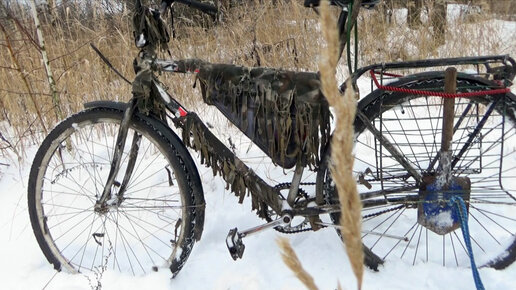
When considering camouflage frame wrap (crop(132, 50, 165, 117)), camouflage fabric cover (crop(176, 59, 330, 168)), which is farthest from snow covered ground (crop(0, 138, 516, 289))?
camouflage frame wrap (crop(132, 50, 165, 117))

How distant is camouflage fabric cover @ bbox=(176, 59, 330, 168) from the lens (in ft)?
5.45

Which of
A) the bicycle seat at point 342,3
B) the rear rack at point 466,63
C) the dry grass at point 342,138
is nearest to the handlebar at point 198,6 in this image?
the bicycle seat at point 342,3

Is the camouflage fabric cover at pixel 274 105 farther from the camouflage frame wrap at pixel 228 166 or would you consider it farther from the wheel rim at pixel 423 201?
the wheel rim at pixel 423 201

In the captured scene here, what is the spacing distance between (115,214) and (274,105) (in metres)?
1.24

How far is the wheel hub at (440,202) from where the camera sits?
174 cm

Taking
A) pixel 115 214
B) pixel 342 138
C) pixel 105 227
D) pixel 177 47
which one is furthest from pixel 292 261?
pixel 177 47

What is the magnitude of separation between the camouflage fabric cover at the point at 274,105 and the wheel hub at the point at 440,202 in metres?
0.48

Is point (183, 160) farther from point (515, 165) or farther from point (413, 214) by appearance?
point (515, 165)

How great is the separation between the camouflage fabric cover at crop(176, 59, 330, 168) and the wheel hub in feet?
1.57

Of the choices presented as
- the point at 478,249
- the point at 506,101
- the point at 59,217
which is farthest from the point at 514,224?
→ the point at 59,217

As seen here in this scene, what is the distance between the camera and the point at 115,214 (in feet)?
7.79

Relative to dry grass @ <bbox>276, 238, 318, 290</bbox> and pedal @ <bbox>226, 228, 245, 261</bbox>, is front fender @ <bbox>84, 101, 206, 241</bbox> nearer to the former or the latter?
pedal @ <bbox>226, 228, 245, 261</bbox>

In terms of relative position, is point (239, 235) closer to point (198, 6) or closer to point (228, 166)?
point (228, 166)

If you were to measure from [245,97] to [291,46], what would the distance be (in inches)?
101
